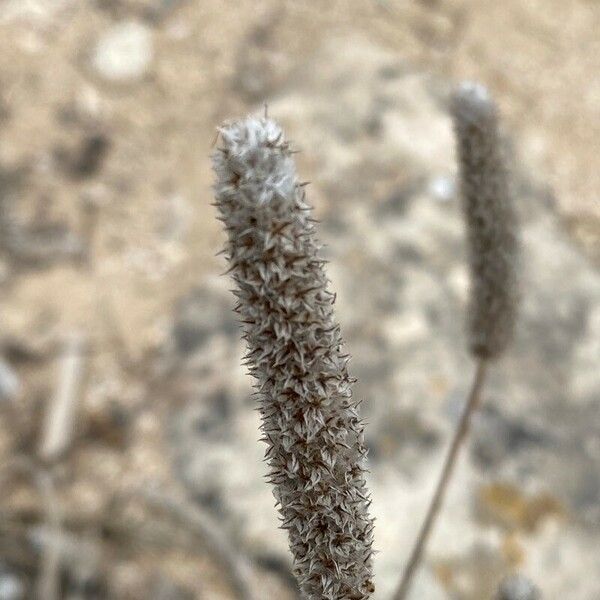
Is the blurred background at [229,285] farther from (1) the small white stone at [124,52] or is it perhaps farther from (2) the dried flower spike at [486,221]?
(2) the dried flower spike at [486,221]

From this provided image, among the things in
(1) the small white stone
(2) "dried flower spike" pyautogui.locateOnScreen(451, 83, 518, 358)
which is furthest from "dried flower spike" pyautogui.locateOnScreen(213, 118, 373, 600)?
(1) the small white stone

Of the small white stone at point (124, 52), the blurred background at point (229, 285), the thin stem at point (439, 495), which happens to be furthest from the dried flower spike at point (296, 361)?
the small white stone at point (124, 52)

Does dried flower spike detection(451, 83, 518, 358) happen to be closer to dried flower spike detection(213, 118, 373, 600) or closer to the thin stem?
the thin stem

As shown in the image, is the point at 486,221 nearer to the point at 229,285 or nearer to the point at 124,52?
the point at 229,285

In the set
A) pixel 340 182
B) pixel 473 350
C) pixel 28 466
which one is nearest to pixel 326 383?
pixel 473 350

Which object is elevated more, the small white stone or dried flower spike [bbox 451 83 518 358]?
the small white stone

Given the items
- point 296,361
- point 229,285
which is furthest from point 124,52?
point 296,361

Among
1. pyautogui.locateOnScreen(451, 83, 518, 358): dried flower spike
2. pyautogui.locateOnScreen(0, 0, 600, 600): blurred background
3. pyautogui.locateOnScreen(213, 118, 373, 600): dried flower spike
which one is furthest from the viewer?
pyautogui.locateOnScreen(0, 0, 600, 600): blurred background
